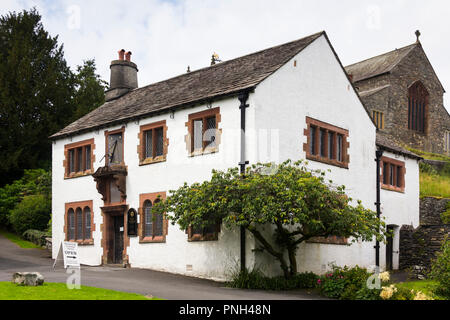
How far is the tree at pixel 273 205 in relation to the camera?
57.5ft

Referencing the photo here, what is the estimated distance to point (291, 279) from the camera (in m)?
19.7

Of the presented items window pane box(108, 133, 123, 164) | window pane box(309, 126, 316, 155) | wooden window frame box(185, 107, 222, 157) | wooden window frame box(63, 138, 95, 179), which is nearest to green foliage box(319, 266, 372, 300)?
window pane box(309, 126, 316, 155)

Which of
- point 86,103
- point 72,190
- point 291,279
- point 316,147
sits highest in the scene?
point 86,103

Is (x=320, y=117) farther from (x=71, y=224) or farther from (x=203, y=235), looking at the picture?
(x=71, y=224)

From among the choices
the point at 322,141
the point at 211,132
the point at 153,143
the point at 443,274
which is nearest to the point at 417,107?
the point at 322,141

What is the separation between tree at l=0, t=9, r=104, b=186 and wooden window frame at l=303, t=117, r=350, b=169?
23668 millimetres

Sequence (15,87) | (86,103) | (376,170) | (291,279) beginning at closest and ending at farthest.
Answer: (291,279) → (376,170) → (15,87) → (86,103)

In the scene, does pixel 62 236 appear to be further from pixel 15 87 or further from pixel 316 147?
pixel 15 87

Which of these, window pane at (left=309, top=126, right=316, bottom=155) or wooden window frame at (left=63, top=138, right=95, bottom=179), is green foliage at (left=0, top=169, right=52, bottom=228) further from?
window pane at (left=309, top=126, right=316, bottom=155)

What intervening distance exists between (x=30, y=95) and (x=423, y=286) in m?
31.3

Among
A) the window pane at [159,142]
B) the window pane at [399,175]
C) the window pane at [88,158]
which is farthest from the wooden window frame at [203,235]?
the window pane at [399,175]

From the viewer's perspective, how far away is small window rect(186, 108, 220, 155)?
70.0 ft

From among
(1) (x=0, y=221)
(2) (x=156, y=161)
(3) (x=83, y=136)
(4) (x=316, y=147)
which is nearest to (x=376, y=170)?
(4) (x=316, y=147)

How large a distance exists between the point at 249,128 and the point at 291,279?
5.31m
